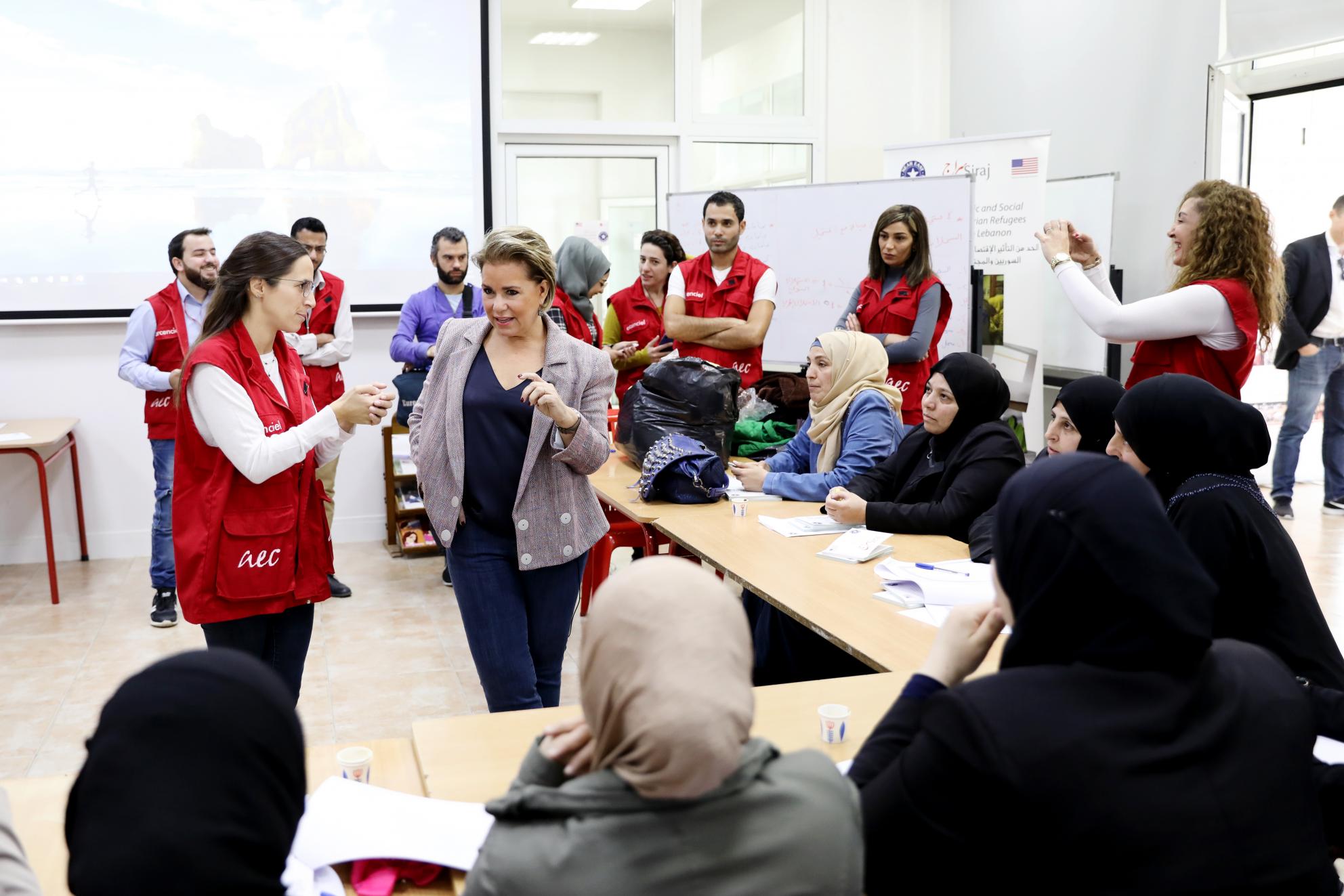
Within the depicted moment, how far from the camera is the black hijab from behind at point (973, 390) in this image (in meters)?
3.24

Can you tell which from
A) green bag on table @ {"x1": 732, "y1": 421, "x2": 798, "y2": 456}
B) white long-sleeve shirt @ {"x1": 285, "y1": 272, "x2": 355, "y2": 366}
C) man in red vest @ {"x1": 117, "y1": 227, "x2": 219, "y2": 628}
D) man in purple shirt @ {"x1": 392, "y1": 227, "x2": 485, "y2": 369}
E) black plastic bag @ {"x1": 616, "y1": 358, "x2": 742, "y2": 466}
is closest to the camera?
black plastic bag @ {"x1": 616, "y1": 358, "x2": 742, "y2": 466}

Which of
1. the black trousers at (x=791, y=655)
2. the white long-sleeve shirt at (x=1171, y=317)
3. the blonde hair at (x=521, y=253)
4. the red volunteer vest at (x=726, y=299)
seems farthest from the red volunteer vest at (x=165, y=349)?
the white long-sleeve shirt at (x=1171, y=317)

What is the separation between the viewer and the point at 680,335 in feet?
15.7

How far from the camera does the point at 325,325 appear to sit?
5316 mm

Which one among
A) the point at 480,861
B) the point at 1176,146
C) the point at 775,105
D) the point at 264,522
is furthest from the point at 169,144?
the point at 480,861

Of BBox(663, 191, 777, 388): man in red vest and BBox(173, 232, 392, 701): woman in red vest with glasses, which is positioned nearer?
BBox(173, 232, 392, 701): woman in red vest with glasses

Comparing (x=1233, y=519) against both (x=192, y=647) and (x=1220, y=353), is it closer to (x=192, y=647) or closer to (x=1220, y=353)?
(x=1220, y=353)

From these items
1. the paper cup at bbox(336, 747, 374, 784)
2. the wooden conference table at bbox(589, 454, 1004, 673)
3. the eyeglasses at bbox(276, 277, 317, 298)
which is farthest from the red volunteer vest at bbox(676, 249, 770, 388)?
the paper cup at bbox(336, 747, 374, 784)

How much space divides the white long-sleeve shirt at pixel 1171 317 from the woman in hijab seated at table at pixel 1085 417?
0.36 m

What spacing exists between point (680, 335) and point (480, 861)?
3.78 meters

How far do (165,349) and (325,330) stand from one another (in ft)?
2.54

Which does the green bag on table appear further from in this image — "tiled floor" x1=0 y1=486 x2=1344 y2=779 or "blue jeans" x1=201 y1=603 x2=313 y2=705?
"blue jeans" x1=201 y1=603 x2=313 y2=705

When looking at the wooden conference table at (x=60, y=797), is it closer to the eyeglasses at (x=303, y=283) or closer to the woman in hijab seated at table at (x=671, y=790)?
the woman in hijab seated at table at (x=671, y=790)

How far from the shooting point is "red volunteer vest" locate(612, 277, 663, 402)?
5.30 metres
